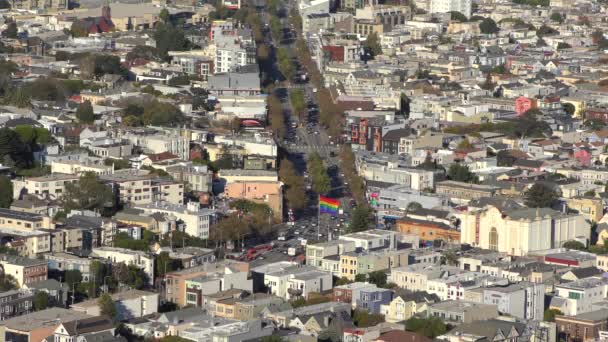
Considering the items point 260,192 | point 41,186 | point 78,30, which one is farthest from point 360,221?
point 78,30

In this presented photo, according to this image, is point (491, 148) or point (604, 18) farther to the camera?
point (604, 18)

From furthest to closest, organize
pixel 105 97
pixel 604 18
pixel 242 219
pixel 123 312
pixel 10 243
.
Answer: pixel 604 18 → pixel 105 97 → pixel 242 219 → pixel 10 243 → pixel 123 312

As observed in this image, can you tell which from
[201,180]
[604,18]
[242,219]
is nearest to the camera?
[242,219]

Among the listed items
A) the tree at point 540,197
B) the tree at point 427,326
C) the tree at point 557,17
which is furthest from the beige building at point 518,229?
the tree at point 557,17

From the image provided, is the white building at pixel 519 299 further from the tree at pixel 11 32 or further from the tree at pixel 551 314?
the tree at pixel 11 32

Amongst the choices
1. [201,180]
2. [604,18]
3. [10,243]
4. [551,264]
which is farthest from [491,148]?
[604,18]

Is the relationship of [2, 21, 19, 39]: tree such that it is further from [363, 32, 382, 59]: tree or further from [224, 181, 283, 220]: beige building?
[224, 181, 283, 220]: beige building

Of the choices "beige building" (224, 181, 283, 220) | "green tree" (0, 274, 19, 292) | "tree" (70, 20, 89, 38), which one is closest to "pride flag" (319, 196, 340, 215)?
"beige building" (224, 181, 283, 220)

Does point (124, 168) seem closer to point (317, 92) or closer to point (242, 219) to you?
point (242, 219)
